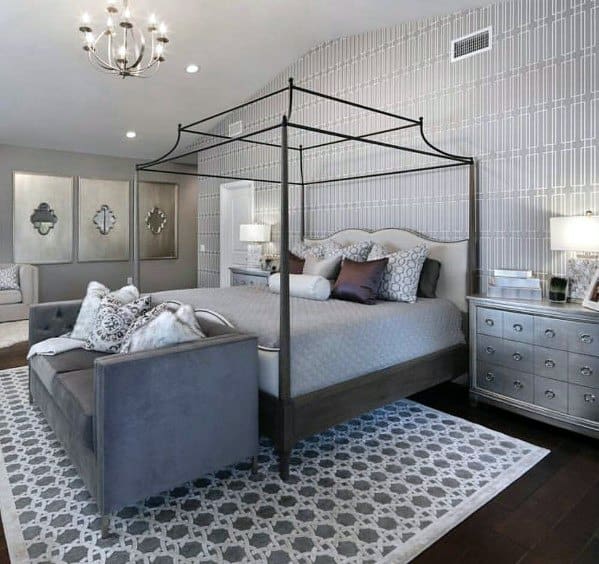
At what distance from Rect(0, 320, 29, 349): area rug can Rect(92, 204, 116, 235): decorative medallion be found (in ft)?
7.03

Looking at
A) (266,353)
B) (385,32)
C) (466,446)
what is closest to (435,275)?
(466,446)

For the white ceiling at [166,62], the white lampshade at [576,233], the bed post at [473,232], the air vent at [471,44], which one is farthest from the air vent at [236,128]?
the white lampshade at [576,233]

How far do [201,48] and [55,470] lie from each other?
13.8 feet

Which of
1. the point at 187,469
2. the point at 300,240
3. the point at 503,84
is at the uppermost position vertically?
the point at 503,84

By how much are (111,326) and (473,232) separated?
2827 millimetres

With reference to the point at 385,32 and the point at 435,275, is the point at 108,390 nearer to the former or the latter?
the point at 435,275

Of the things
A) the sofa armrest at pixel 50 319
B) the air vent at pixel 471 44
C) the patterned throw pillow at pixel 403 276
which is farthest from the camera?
the air vent at pixel 471 44

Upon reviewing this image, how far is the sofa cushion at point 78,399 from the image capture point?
1968mm

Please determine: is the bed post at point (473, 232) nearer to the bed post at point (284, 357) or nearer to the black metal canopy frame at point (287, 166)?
the black metal canopy frame at point (287, 166)

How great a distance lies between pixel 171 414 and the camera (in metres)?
1.98

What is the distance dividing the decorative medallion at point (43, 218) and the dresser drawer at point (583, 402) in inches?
289

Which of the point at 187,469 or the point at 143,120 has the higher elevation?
the point at 143,120

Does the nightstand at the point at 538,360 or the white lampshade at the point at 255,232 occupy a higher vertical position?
the white lampshade at the point at 255,232

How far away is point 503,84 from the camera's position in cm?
360
